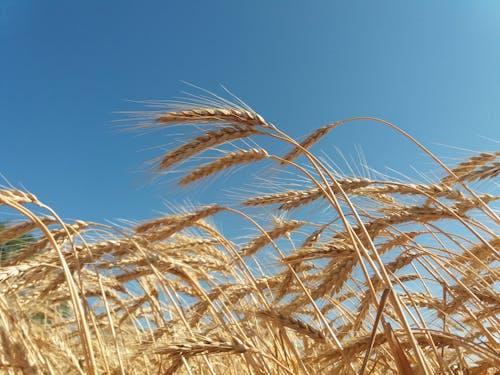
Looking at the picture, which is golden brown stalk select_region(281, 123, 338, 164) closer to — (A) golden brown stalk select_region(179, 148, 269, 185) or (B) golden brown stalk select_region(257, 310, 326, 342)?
(A) golden brown stalk select_region(179, 148, 269, 185)

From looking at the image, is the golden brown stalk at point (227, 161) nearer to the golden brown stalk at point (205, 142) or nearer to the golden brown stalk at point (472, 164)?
the golden brown stalk at point (205, 142)

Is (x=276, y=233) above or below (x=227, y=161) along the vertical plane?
below

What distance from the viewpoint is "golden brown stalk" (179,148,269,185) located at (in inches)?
87.2

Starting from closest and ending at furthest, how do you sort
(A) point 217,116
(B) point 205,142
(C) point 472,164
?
(A) point 217,116, (B) point 205,142, (C) point 472,164

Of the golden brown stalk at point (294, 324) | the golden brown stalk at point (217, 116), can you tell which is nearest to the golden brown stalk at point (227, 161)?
the golden brown stalk at point (217, 116)

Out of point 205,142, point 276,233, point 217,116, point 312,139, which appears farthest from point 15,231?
point 312,139

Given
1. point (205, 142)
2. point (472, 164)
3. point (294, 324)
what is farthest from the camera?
point (472, 164)

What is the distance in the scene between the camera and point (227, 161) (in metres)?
2.28

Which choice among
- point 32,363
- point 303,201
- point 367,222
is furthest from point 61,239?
point 367,222

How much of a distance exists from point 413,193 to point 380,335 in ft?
2.99

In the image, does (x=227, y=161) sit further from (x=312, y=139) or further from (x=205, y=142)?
(x=312, y=139)

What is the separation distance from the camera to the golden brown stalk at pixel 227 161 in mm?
2215

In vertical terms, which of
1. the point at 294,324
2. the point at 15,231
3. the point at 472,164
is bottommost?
the point at 294,324

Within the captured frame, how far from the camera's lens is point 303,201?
250 cm
